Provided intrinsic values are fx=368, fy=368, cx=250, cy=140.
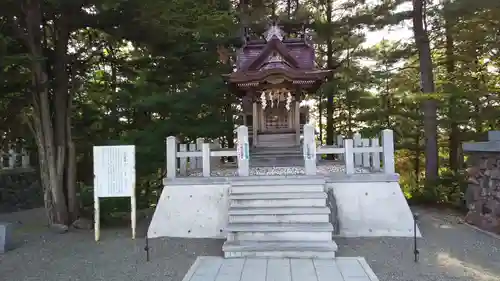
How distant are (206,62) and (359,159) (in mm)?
5438

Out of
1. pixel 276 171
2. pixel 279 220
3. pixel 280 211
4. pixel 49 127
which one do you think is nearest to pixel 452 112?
pixel 276 171

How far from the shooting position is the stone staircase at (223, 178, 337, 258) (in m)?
5.89

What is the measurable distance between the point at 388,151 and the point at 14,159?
542 inches

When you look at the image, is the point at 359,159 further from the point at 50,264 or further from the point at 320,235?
the point at 50,264

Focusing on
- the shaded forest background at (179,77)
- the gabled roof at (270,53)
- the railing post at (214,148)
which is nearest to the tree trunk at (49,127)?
the shaded forest background at (179,77)

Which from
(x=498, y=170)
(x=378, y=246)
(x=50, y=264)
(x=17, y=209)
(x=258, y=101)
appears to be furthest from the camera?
(x=17, y=209)

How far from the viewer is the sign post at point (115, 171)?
7.25 meters

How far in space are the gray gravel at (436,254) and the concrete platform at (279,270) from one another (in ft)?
1.12

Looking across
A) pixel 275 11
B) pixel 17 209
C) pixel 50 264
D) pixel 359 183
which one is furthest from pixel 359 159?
pixel 17 209

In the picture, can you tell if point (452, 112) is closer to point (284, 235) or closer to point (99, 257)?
point (284, 235)

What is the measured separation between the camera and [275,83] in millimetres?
10508

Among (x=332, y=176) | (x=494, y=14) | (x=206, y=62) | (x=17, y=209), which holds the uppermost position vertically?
(x=494, y=14)

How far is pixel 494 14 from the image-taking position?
32.1 feet

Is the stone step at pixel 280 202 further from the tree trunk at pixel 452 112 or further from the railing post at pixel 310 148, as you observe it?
the tree trunk at pixel 452 112
